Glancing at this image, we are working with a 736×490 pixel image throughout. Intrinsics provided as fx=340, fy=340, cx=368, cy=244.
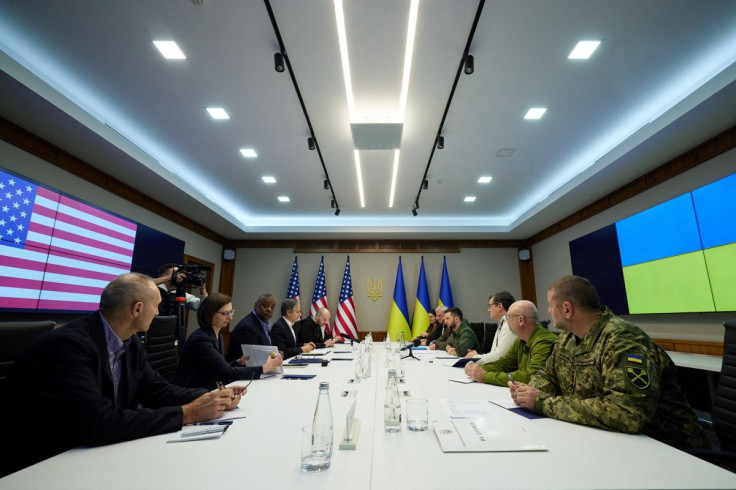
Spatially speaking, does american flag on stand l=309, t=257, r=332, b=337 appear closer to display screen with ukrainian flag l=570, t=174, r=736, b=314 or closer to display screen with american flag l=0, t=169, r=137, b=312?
display screen with american flag l=0, t=169, r=137, b=312

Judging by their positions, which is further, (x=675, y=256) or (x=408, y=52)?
(x=675, y=256)

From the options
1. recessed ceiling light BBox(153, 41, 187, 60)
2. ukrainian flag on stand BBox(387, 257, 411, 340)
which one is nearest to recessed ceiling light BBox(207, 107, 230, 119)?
recessed ceiling light BBox(153, 41, 187, 60)

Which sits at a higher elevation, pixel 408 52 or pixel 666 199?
pixel 408 52

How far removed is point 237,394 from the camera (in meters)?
1.56

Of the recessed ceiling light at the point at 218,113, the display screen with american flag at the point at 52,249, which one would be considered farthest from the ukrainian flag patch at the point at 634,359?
the display screen with american flag at the point at 52,249

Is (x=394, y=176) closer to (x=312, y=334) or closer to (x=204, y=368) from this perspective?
(x=312, y=334)

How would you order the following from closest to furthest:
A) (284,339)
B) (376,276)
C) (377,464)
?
(377,464) → (284,339) → (376,276)

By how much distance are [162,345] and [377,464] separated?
243 cm

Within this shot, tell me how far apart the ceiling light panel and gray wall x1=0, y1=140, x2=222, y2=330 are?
1939 mm

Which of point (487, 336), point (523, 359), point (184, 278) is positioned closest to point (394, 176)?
point (487, 336)

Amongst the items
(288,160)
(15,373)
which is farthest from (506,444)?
(288,160)

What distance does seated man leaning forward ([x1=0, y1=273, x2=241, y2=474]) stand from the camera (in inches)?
42.9

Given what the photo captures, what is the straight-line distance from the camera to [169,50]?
286 cm

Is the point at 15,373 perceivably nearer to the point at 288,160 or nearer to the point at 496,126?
the point at 288,160
